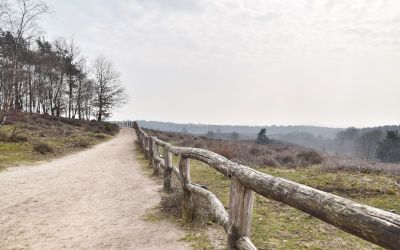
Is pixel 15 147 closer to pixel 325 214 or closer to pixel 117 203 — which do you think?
pixel 117 203

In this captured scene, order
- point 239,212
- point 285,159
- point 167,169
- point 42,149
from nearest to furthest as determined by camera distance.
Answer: point 239,212 → point 167,169 → point 285,159 → point 42,149

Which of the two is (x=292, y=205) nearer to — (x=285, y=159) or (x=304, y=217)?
(x=304, y=217)

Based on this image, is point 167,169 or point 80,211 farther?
point 167,169

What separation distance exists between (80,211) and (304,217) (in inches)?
196

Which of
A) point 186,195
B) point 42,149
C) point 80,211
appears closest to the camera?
point 186,195

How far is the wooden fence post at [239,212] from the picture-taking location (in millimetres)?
3908

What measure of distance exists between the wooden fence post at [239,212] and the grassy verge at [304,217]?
1387mm

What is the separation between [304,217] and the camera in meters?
7.13

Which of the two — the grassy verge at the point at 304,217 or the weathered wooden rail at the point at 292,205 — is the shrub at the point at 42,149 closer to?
the grassy verge at the point at 304,217

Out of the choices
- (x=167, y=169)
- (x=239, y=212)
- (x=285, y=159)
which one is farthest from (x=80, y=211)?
(x=285, y=159)

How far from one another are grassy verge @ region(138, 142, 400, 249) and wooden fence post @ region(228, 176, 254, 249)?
1.39 metres

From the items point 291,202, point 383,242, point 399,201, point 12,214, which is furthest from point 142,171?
point 383,242

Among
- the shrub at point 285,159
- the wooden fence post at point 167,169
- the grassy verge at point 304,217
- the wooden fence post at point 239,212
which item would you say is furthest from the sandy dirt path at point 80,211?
the shrub at point 285,159

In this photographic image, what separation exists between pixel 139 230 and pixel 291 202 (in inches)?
165
